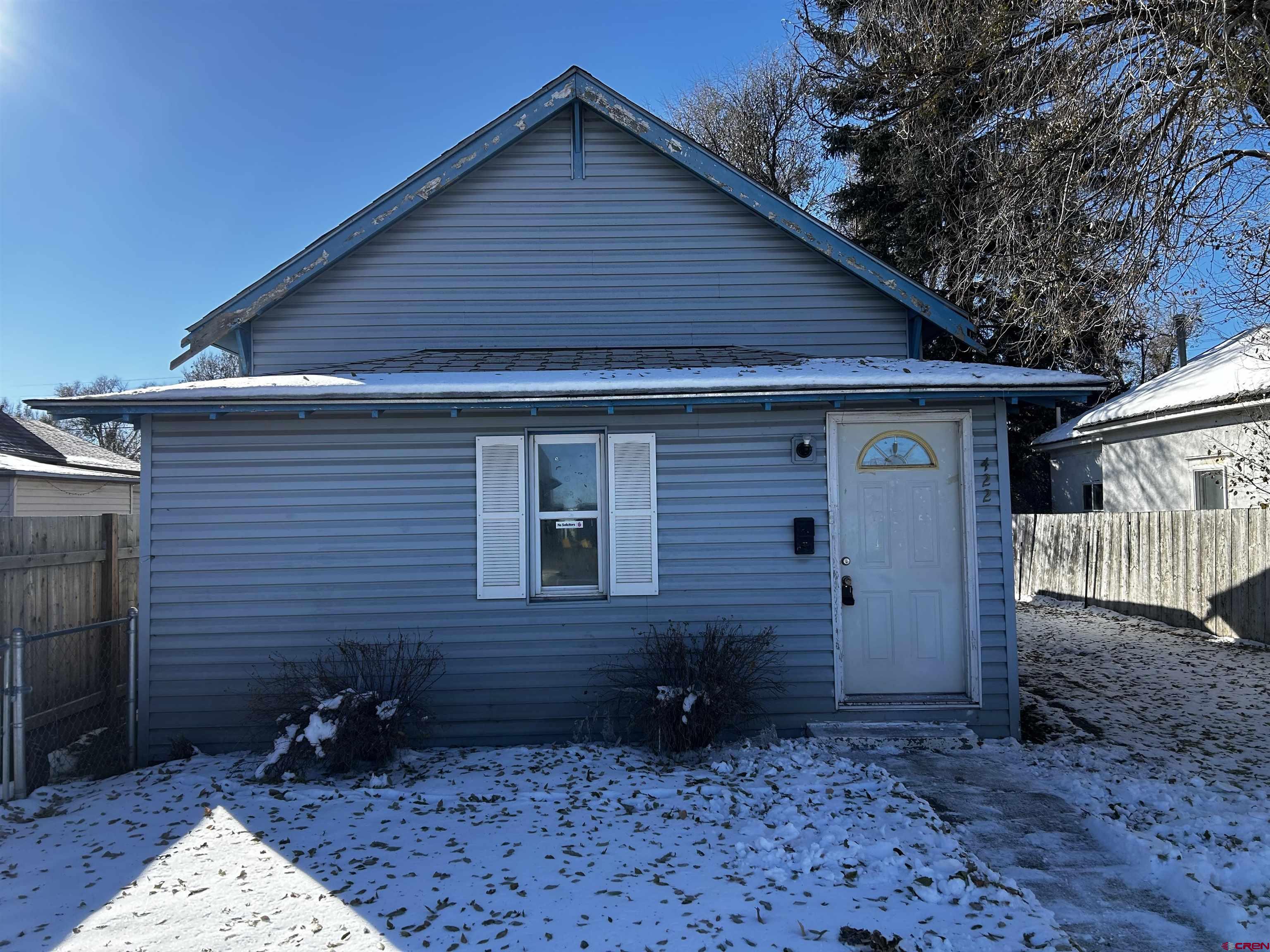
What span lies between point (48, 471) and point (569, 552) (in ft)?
49.7

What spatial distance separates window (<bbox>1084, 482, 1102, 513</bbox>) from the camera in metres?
18.2

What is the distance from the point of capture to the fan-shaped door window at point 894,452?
23.2ft

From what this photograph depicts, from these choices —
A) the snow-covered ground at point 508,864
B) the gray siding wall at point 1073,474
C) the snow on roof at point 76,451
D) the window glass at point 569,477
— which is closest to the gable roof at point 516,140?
the window glass at point 569,477

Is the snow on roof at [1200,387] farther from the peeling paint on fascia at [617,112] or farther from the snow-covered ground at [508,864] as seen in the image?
the snow-covered ground at [508,864]

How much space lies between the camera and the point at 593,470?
7.00m

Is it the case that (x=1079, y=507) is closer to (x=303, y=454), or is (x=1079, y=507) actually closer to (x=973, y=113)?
(x=973, y=113)

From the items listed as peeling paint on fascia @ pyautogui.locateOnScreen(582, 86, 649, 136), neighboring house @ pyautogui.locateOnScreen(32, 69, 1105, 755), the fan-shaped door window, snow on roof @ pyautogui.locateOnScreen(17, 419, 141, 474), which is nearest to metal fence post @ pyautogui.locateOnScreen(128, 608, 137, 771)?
neighboring house @ pyautogui.locateOnScreen(32, 69, 1105, 755)

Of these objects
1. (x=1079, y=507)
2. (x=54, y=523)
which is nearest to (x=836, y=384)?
(x=54, y=523)

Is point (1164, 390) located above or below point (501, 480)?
above

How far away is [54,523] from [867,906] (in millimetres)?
7750

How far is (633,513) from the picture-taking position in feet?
22.6

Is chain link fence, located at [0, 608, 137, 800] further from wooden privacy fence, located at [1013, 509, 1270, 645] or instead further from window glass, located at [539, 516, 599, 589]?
wooden privacy fence, located at [1013, 509, 1270, 645]

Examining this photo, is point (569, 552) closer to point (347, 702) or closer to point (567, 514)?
point (567, 514)

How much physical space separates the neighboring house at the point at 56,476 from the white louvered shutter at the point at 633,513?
1184cm
